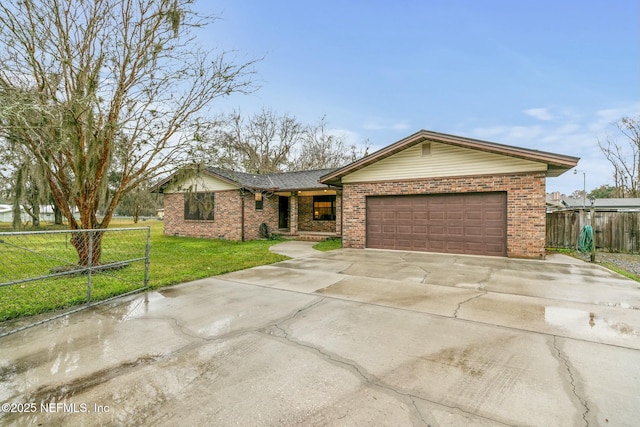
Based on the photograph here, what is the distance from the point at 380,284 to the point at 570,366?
3.49 metres

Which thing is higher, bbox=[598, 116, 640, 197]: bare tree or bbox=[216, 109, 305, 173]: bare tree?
bbox=[216, 109, 305, 173]: bare tree

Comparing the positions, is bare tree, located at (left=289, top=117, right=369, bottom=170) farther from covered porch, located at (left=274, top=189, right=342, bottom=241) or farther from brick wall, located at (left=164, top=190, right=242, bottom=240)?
brick wall, located at (left=164, top=190, right=242, bottom=240)

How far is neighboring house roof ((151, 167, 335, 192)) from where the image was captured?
14945 millimetres

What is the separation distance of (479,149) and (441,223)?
9.12 feet

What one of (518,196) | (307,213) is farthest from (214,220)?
(518,196)

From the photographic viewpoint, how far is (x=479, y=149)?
948cm

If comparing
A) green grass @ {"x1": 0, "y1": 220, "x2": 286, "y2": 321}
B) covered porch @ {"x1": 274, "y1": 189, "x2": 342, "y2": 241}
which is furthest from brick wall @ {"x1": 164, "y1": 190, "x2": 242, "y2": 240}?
green grass @ {"x1": 0, "y1": 220, "x2": 286, "y2": 321}

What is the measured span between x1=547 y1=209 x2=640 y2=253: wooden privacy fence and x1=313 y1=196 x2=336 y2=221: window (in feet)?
33.8

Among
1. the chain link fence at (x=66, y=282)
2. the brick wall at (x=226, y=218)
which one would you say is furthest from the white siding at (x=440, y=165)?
the chain link fence at (x=66, y=282)

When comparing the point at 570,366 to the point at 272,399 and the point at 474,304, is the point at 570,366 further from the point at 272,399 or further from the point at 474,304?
the point at 272,399

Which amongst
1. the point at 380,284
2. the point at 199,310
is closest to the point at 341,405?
the point at 199,310

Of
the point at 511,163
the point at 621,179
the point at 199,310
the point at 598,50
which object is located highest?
the point at 598,50

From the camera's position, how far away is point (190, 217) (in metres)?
16.8

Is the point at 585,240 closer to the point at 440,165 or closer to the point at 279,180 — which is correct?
the point at 440,165
